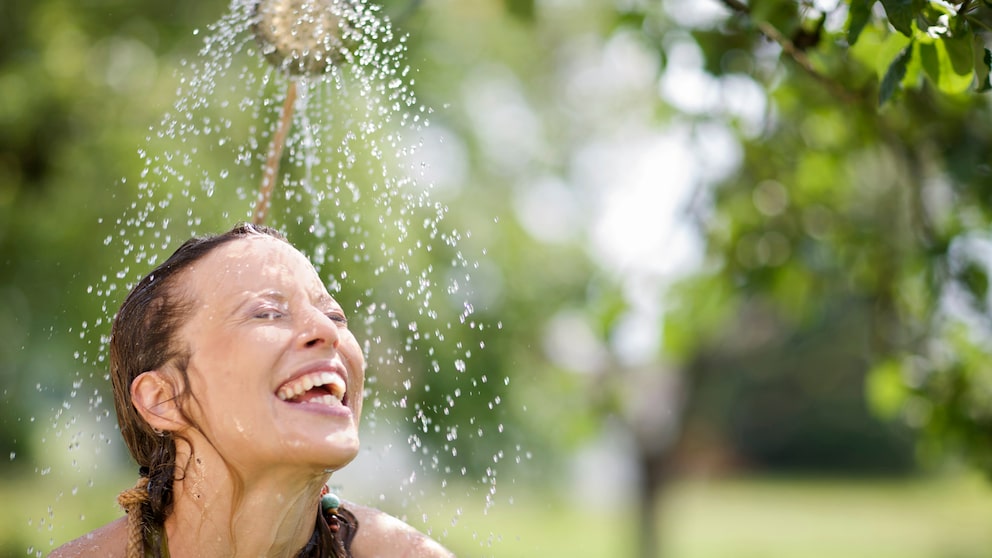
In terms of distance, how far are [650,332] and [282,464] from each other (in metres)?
4.31

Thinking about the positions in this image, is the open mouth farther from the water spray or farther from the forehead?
the water spray

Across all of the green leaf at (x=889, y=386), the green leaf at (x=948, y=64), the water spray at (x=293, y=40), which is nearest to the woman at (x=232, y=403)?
the water spray at (x=293, y=40)

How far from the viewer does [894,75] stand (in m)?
2.54

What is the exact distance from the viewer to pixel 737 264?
5.60 meters

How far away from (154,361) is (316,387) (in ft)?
1.23

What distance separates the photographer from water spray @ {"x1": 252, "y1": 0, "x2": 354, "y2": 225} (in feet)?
9.54

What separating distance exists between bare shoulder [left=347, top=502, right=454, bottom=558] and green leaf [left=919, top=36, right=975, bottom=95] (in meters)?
1.61

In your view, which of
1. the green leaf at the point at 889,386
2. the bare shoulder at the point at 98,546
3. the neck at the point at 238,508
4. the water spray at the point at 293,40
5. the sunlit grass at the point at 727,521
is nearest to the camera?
the neck at the point at 238,508

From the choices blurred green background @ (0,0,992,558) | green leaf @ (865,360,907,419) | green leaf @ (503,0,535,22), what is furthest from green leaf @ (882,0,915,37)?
green leaf @ (865,360,907,419)

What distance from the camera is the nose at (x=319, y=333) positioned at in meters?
2.32

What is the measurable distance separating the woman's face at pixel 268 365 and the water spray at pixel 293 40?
1.61 ft

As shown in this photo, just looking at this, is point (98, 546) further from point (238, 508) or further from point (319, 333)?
point (319, 333)

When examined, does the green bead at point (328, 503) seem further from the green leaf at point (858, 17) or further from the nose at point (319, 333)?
the green leaf at point (858, 17)

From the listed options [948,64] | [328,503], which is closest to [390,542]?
[328,503]
